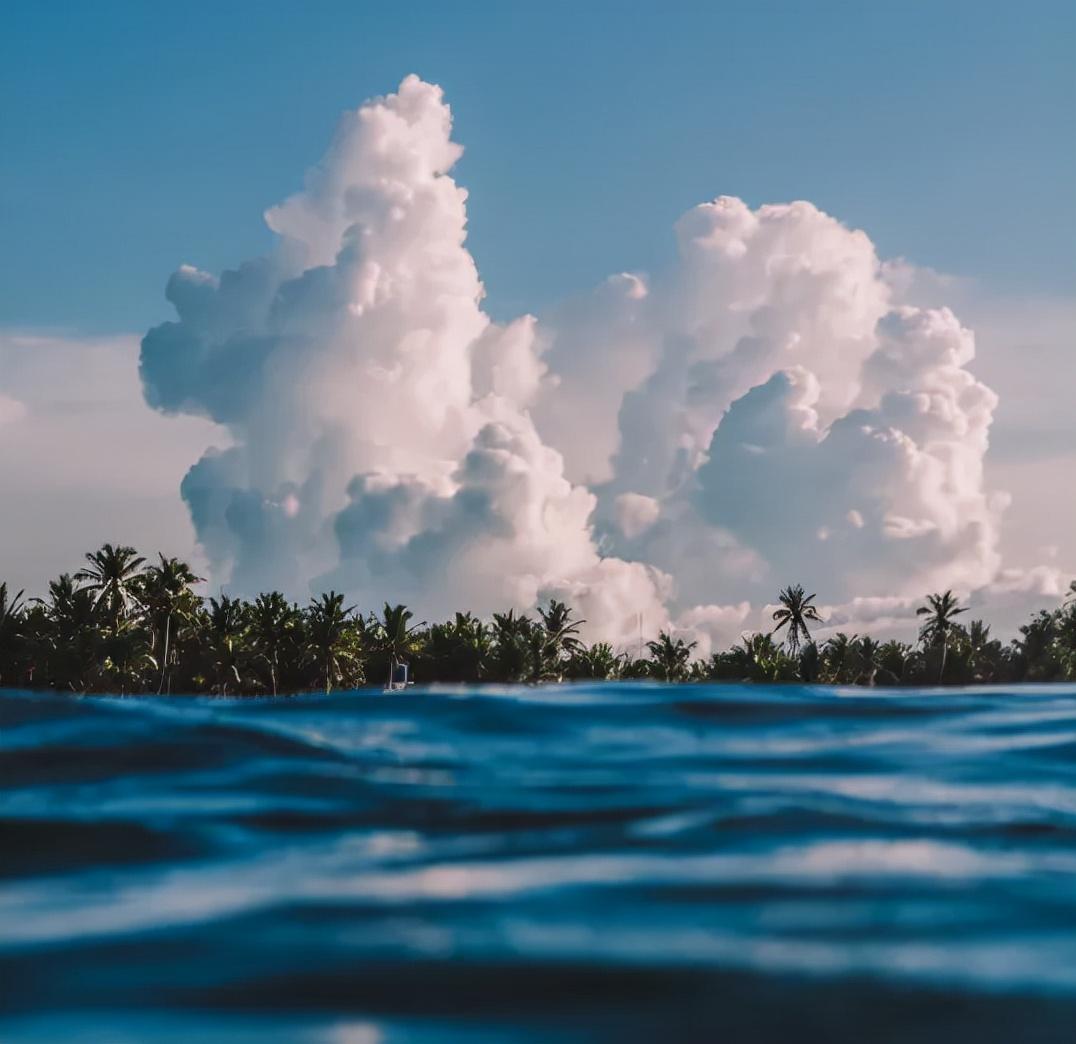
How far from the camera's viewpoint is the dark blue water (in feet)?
18.5

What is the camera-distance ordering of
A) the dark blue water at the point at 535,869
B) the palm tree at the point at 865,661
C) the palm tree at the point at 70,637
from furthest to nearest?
the palm tree at the point at 865,661, the palm tree at the point at 70,637, the dark blue water at the point at 535,869

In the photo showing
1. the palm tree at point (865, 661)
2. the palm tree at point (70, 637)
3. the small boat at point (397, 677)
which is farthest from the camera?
the palm tree at point (865, 661)

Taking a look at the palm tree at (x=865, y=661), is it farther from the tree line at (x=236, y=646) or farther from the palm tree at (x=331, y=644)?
the palm tree at (x=331, y=644)

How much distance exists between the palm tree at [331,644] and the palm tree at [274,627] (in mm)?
1371

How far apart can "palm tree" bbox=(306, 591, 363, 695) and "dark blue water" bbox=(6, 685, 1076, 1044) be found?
71.5 m

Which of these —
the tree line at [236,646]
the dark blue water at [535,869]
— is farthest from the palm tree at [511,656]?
the dark blue water at [535,869]

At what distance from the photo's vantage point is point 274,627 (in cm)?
8481

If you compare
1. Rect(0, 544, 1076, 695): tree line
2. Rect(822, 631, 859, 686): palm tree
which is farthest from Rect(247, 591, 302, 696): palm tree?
Rect(822, 631, 859, 686): palm tree

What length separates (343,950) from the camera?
244 inches

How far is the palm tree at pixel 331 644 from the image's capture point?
83.2 m

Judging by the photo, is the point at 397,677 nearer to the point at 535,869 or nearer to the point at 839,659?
the point at 839,659

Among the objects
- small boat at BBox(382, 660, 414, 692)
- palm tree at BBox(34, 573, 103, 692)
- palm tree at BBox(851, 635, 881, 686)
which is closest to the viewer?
small boat at BBox(382, 660, 414, 692)

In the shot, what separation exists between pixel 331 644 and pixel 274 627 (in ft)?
14.6

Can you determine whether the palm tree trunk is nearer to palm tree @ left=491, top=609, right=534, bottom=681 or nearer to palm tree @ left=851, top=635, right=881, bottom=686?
palm tree @ left=491, top=609, right=534, bottom=681
